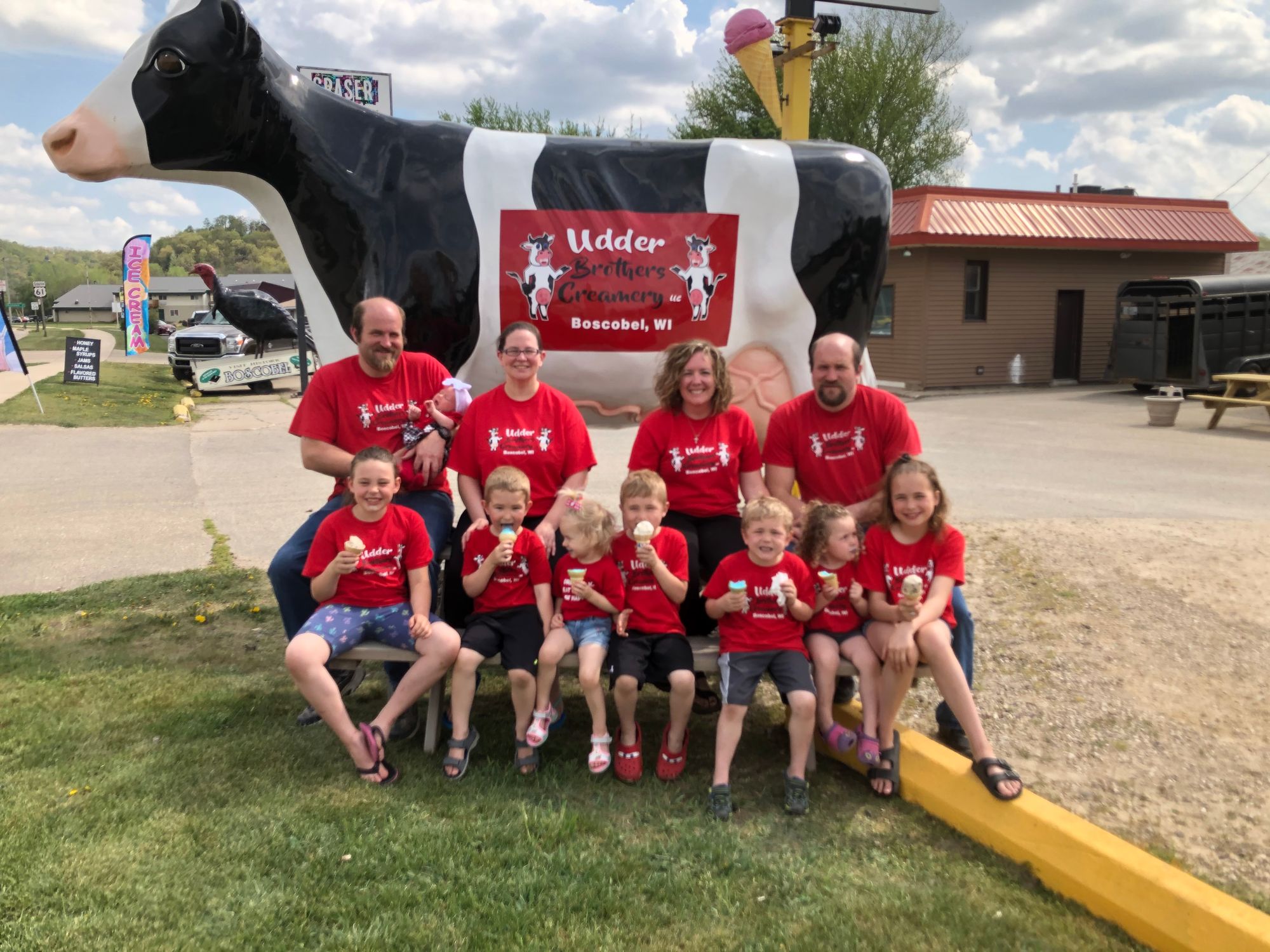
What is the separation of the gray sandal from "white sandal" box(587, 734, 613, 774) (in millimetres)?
396

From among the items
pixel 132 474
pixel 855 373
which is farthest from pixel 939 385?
pixel 855 373

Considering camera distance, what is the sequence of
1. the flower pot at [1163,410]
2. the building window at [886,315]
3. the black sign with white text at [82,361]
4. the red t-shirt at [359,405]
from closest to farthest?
the red t-shirt at [359,405], the flower pot at [1163,410], the black sign with white text at [82,361], the building window at [886,315]

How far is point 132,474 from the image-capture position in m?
9.02

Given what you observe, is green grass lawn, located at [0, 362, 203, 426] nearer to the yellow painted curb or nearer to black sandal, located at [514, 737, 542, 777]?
black sandal, located at [514, 737, 542, 777]

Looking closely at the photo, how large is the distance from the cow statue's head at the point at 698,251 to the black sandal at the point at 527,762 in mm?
2128

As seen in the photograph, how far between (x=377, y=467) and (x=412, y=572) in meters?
A: 0.38

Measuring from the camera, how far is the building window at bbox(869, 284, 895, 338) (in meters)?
18.6

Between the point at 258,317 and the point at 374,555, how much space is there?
16729 mm

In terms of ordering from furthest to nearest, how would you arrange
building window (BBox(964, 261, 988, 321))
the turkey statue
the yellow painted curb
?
building window (BBox(964, 261, 988, 321))
the turkey statue
the yellow painted curb

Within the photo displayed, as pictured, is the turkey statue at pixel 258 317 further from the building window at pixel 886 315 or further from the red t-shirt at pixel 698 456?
the red t-shirt at pixel 698 456

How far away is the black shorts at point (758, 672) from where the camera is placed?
304cm

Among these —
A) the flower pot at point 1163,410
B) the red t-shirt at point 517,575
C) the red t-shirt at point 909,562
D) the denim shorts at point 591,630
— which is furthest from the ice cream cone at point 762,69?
the flower pot at point 1163,410

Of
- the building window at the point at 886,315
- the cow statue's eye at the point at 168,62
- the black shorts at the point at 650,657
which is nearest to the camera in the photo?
the black shorts at the point at 650,657

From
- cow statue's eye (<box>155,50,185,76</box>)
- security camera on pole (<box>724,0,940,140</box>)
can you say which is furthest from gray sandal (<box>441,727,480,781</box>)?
security camera on pole (<box>724,0,940,140</box>)
